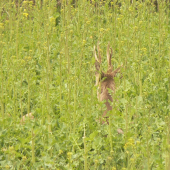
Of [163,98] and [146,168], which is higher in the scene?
[163,98]

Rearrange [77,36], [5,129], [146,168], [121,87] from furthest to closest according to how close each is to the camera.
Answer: [77,36], [121,87], [5,129], [146,168]

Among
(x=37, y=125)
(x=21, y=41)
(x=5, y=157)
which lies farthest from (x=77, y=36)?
(x=5, y=157)

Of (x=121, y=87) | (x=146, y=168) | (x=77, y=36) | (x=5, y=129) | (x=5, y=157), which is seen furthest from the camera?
(x=77, y=36)

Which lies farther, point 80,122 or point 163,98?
point 163,98

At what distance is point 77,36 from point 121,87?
1.82 m

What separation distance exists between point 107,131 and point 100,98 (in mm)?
765

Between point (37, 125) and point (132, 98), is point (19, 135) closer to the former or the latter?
point (37, 125)

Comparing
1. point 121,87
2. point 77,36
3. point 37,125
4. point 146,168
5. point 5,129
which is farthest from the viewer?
point 77,36

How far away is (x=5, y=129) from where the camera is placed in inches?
118

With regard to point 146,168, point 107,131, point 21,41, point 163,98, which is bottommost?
point 146,168

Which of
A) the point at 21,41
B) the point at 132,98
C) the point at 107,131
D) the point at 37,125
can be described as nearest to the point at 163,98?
the point at 132,98

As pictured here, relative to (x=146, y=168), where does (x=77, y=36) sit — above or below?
above

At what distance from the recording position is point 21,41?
17.9ft

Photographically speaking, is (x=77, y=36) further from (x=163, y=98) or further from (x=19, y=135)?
(x=19, y=135)
